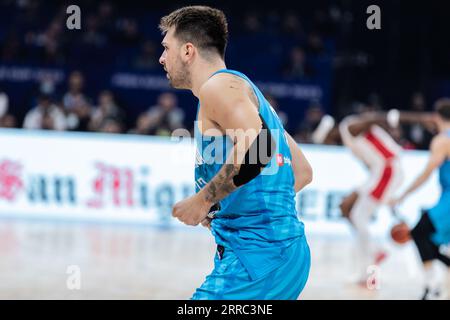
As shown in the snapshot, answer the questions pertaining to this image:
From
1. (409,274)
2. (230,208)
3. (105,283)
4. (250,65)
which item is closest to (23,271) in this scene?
(105,283)

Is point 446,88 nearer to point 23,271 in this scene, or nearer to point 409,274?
point 409,274

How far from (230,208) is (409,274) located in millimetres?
6508

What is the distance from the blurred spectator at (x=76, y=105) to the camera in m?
13.6

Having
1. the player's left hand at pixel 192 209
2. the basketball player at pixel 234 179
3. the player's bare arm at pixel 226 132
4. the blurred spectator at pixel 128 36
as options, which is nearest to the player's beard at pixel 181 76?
the basketball player at pixel 234 179

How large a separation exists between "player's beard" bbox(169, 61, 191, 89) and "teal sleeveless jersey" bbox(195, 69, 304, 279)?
0.22 metres

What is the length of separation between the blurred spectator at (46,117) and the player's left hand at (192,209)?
10.8m

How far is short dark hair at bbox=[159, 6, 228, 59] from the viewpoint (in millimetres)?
3387

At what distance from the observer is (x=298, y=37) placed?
1680 centimetres

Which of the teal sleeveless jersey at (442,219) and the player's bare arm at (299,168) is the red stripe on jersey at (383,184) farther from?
the player's bare arm at (299,168)

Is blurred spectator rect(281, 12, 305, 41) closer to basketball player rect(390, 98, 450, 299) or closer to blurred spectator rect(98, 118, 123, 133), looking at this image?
blurred spectator rect(98, 118, 123, 133)

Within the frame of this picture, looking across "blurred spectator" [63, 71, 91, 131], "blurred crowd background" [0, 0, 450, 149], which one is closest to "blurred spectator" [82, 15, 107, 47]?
"blurred crowd background" [0, 0, 450, 149]
